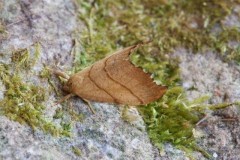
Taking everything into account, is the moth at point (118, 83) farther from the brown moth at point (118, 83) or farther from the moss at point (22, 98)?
the moss at point (22, 98)

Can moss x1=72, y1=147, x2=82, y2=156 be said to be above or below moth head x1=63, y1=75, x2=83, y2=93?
below

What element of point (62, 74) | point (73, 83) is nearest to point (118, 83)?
point (73, 83)

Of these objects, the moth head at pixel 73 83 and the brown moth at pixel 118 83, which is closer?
the brown moth at pixel 118 83

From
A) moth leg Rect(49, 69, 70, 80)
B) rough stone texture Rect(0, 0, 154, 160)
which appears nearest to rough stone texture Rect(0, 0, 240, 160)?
rough stone texture Rect(0, 0, 154, 160)

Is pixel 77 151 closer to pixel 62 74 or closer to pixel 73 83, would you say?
pixel 73 83

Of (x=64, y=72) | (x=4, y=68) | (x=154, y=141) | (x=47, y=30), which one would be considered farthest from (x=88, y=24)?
(x=154, y=141)

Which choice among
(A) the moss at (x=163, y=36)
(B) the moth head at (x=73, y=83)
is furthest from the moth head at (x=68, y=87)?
(A) the moss at (x=163, y=36)

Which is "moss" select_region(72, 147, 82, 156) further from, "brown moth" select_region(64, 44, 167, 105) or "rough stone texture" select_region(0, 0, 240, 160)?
"brown moth" select_region(64, 44, 167, 105)
